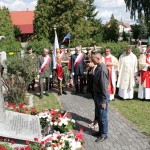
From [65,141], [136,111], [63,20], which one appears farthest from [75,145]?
[63,20]

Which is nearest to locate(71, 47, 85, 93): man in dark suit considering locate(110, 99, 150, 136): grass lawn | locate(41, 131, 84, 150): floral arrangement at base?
locate(110, 99, 150, 136): grass lawn

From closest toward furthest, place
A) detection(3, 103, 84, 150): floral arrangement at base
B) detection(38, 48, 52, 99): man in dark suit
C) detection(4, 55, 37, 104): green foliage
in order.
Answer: detection(3, 103, 84, 150): floral arrangement at base, detection(4, 55, 37, 104): green foliage, detection(38, 48, 52, 99): man in dark suit

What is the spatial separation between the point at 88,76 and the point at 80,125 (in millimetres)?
3903

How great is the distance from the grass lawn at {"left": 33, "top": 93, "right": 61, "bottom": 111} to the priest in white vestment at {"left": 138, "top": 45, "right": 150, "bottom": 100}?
8.90 feet

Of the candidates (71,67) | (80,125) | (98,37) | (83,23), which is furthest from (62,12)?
(80,125)

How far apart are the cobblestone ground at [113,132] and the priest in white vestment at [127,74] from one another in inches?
47.1

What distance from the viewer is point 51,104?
9.97 m

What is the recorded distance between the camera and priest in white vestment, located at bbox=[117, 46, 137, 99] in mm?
10492

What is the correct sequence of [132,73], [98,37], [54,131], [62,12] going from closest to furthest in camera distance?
[54,131] < [132,73] < [62,12] < [98,37]

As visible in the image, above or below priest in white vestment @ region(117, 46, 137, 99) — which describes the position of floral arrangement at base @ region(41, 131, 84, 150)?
below

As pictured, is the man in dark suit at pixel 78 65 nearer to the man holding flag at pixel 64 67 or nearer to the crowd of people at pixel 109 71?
the crowd of people at pixel 109 71

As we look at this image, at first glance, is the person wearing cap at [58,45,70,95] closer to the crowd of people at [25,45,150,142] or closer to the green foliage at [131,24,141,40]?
the crowd of people at [25,45,150,142]

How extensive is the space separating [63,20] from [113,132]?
94.3ft

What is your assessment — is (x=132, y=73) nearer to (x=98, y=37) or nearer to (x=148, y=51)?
(x=148, y=51)
